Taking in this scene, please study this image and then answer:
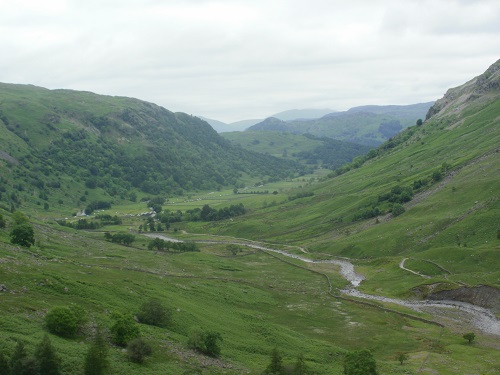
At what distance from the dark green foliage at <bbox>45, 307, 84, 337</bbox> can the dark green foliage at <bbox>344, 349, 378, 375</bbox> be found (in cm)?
3876

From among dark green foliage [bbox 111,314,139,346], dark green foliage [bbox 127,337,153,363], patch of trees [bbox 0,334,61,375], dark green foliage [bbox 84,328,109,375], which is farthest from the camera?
dark green foliage [bbox 111,314,139,346]

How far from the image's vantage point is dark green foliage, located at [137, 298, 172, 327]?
77.5m

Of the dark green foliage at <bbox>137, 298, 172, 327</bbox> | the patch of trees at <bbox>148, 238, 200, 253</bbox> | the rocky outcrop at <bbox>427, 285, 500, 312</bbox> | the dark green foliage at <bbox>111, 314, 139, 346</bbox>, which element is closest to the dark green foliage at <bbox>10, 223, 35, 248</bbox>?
the dark green foliage at <bbox>137, 298, 172, 327</bbox>

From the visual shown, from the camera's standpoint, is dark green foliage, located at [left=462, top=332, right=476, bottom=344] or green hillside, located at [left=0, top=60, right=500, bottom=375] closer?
green hillside, located at [left=0, top=60, right=500, bottom=375]

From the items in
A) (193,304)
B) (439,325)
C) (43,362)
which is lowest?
(439,325)

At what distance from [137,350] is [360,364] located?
1248 inches

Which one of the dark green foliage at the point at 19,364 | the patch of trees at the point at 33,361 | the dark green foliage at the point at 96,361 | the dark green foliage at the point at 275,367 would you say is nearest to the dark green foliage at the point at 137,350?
the dark green foliage at the point at 96,361

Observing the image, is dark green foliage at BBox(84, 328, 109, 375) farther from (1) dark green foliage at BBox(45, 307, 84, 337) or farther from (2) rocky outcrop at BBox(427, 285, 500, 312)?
(2) rocky outcrop at BBox(427, 285, 500, 312)

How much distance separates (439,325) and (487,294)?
65.2 ft

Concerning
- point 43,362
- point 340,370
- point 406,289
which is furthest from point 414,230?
point 43,362

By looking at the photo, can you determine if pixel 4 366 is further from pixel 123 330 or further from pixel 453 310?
pixel 453 310

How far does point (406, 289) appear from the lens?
131 metres

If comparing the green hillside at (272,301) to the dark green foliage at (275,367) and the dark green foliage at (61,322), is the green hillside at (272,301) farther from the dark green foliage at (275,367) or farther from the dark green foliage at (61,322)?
the dark green foliage at (275,367)

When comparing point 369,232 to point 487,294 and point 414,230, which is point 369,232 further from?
point 487,294
